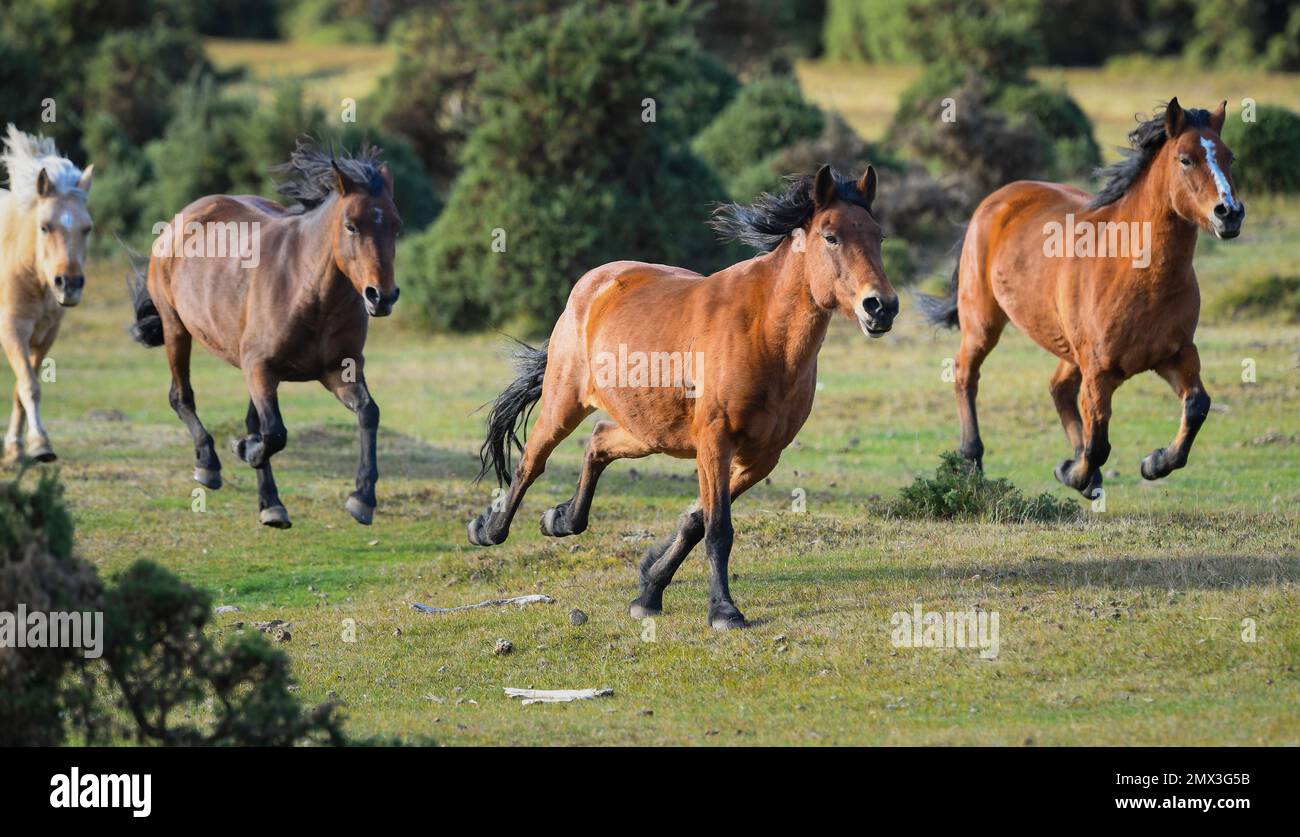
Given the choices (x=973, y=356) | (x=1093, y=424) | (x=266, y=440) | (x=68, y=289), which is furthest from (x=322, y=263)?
(x=1093, y=424)

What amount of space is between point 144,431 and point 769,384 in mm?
11226

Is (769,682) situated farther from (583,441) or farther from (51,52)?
(51,52)

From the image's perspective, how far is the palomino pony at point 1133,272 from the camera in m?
10.6

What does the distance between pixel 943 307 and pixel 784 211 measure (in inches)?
216

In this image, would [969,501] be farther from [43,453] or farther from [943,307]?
[43,453]

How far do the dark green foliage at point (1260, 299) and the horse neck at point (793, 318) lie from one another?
15.9 metres

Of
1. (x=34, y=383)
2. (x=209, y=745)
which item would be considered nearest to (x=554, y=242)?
(x=34, y=383)

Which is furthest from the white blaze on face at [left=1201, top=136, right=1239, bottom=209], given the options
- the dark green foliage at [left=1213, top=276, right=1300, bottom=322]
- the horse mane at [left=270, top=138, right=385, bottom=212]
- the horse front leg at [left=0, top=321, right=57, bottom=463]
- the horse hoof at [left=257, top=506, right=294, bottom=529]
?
the dark green foliage at [left=1213, top=276, right=1300, bottom=322]

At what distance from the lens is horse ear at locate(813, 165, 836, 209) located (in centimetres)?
873

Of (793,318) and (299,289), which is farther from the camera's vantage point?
(299,289)

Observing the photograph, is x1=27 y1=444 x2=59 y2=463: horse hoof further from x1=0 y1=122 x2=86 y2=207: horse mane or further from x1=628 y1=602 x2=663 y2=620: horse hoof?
x1=628 y1=602 x2=663 y2=620: horse hoof

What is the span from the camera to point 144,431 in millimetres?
18281

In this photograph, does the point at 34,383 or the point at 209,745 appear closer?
the point at 209,745

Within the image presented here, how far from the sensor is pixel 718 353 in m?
9.21
